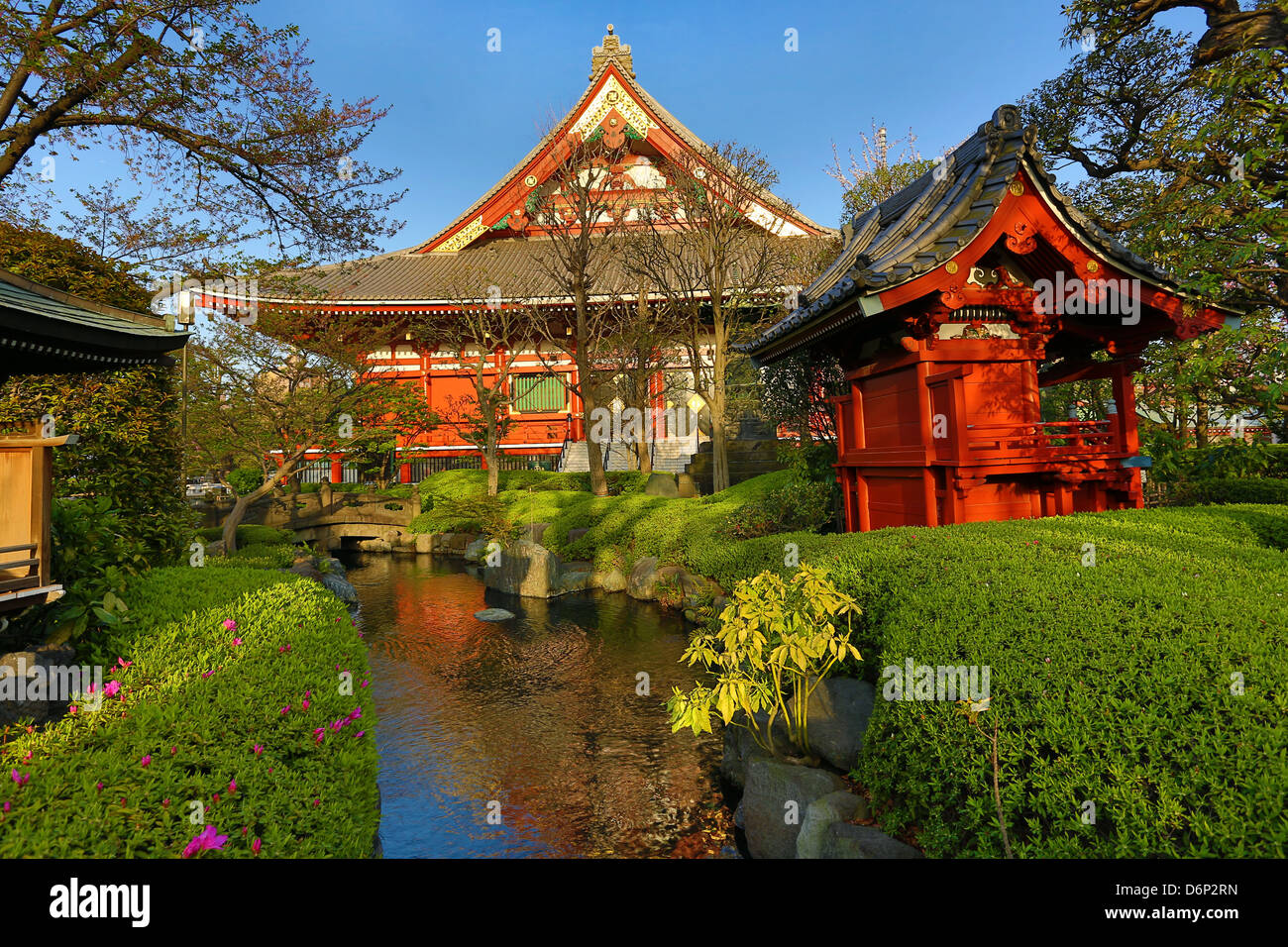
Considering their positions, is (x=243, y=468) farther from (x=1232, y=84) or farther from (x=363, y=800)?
(x=1232, y=84)

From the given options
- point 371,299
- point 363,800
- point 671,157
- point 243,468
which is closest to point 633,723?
point 363,800

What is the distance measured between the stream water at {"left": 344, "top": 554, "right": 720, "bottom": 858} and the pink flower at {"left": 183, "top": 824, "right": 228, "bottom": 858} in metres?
2.47

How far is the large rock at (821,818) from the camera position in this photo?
159 inches

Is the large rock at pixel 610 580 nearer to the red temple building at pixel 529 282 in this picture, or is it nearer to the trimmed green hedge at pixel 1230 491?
the red temple building at pixel 529 282

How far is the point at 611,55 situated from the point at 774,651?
2602 centimetres

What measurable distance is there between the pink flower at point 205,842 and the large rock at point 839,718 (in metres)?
3.90

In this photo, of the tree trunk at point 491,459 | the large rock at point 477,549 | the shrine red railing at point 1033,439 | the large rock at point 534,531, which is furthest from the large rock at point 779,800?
the tree trunk at point 491,459

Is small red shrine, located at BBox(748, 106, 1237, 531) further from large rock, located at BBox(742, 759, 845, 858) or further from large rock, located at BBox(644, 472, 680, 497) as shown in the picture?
large rock, located at BBox(644, 472, 680, 497)

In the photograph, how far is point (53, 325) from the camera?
15.6 feet

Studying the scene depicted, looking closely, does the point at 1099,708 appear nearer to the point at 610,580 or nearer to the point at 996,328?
the point at 996,328

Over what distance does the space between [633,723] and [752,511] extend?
5.44 meters

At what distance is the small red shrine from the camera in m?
7.20
